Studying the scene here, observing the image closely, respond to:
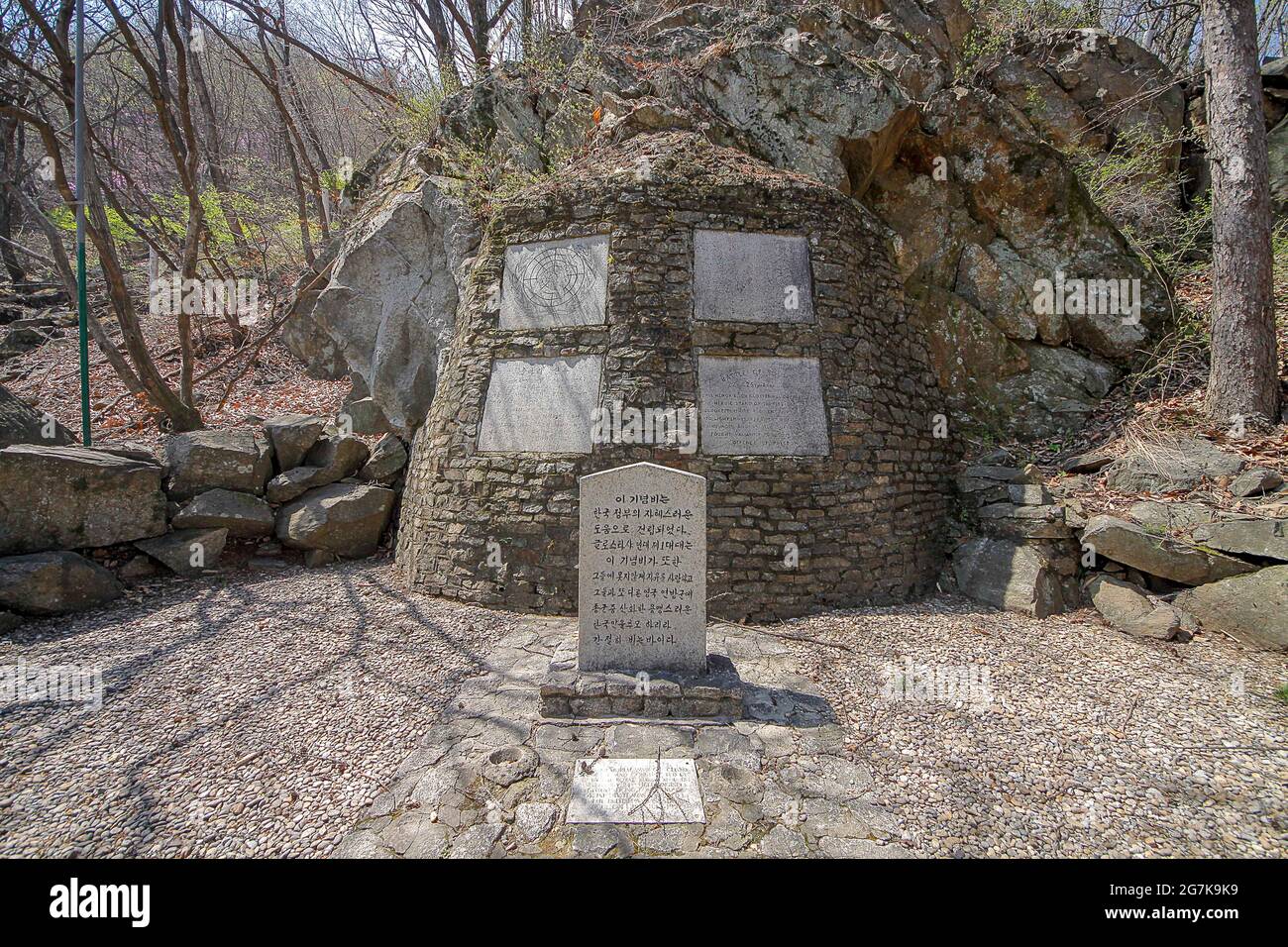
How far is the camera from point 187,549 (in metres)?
6.04

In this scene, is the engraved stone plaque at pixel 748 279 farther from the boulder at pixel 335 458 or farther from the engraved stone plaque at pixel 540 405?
the boulder at pixel 335 458

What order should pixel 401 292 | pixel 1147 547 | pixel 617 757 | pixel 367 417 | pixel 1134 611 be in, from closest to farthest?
pixel 617 757 → pixel 1134 611 → pixel 1147 547 → pixel 367 417 → pixel 401 292

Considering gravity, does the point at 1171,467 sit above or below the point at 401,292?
below

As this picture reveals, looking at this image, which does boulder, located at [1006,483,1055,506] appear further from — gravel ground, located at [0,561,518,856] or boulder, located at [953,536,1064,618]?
gravel ground, located at [0,561,518,856]

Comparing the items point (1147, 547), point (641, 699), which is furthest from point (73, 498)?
point (1147, 547)

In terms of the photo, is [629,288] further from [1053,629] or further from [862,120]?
[1053,629]

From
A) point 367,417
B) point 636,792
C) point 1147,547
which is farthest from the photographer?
point 367,417

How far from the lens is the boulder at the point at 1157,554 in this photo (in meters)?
4.63

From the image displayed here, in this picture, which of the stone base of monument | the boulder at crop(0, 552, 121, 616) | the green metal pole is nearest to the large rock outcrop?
the green metal pole

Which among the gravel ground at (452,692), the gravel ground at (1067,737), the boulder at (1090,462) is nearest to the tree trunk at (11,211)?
the gravel ground at (452,692)

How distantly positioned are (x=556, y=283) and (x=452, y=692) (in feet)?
13.1

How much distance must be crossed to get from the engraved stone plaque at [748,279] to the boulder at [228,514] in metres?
5.60

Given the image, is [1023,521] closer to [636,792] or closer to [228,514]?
[636,792]
